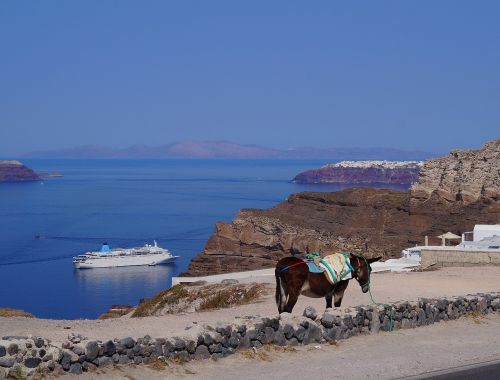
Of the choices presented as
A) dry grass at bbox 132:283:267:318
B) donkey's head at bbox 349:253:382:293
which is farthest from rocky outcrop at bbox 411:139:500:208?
donkey's head at bbox 349:253:382:293

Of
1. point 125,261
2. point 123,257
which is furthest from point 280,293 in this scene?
point 125,261

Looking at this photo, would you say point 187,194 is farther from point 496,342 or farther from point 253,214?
point 496,342

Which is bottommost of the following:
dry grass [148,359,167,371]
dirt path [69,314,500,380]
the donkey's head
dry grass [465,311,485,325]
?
dry grass [465,311,485,325]

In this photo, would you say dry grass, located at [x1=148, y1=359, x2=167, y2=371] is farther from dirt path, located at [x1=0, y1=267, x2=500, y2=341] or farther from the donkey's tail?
the donkey's tail

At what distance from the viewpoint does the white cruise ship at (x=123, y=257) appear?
284ft

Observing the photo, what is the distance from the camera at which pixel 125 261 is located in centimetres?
9300

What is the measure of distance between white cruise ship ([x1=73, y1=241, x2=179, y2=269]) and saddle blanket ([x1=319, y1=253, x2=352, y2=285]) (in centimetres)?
7390

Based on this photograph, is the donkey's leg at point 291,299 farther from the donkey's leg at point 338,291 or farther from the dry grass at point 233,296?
the dry grass at point 233,296

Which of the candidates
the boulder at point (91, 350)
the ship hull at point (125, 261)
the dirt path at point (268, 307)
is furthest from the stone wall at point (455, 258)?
the ship hull at point (125, 261)

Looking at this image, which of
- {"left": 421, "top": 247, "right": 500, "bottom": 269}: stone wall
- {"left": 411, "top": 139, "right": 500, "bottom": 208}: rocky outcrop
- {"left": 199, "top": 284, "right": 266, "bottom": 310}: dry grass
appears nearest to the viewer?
{"left": 199, "top": 284, "right": 266, "bottom": 310}: dry grass

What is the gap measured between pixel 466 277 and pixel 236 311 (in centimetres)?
917

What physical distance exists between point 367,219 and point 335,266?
201 feet

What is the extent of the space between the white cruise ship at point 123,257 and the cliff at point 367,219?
14.7 m

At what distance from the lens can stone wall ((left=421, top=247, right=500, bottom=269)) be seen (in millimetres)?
28359
